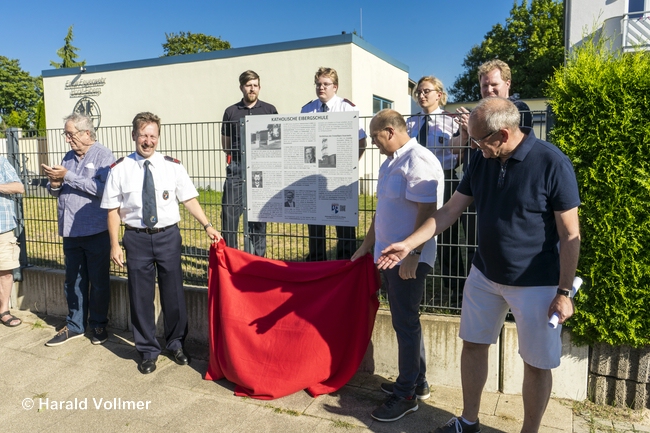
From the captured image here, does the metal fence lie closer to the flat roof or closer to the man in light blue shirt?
the man in light blue shirt

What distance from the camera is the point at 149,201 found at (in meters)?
4.17

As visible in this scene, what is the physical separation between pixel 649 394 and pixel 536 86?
37.2 metres

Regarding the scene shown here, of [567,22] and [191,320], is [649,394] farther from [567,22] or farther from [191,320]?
[567,22]

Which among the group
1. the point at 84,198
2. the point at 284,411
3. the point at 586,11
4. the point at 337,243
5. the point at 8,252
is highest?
the point at 586,11

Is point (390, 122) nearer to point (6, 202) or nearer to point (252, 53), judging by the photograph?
point (6, 202)

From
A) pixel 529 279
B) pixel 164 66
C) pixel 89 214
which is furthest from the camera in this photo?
pixel 164 66

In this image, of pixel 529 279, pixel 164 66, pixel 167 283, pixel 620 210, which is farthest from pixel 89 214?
pixel 164 66

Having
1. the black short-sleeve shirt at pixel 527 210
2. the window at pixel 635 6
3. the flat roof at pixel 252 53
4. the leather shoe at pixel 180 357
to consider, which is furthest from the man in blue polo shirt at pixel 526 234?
the window at pixel 635 6

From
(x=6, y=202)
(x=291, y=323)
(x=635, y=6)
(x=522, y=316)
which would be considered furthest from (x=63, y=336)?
(x=635, y=6)

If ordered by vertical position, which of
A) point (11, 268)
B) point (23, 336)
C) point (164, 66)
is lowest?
point (23, 336)

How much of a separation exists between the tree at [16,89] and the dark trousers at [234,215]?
64.7 metres

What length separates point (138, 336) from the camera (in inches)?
172

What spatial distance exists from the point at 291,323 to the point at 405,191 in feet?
4.81

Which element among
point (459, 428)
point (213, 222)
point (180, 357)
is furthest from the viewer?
point (213, 222)
